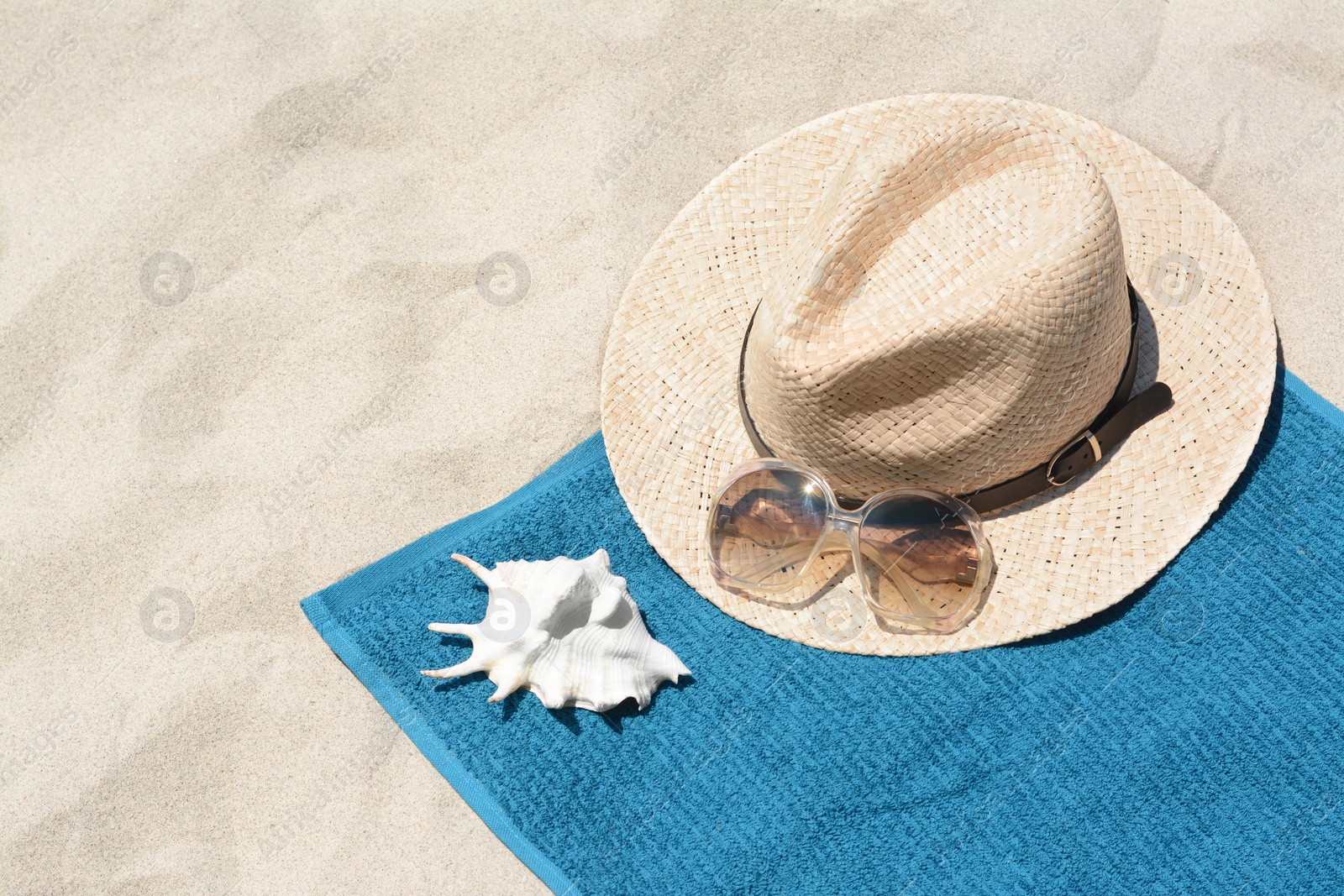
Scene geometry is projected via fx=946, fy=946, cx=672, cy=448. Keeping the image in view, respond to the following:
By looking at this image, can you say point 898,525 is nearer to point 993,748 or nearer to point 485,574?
point 993,748

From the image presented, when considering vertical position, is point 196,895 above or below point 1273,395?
above

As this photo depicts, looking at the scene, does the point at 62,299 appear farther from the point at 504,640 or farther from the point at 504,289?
the point at 504,640

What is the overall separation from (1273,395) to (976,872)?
1284 millimetres

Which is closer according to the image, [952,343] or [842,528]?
[952,343]

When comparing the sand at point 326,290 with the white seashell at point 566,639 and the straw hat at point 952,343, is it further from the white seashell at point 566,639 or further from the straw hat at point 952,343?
the straw hat at point 952,343

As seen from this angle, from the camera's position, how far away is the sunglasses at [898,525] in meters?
1.77

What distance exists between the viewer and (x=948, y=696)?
2.08 meters

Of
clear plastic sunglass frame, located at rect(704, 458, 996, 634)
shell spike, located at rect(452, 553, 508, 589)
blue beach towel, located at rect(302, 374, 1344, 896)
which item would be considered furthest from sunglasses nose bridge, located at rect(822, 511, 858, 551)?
shell spike, located at rect(452, 553, 508, 589)

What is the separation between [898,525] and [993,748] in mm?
652

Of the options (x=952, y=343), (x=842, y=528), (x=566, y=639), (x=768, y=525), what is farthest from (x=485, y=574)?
(x=952, y=343)

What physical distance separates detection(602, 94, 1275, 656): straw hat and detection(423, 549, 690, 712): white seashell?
20 cm

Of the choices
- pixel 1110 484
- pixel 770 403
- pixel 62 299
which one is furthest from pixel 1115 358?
pixel 62 299

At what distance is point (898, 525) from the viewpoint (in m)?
1.77

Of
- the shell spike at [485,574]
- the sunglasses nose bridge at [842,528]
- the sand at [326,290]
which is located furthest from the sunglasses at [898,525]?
the sand at [326,290]
